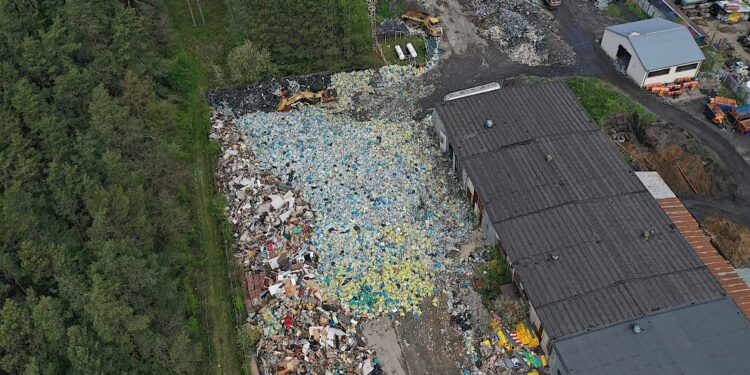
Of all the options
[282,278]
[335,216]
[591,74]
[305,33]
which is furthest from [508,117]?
[282,278]

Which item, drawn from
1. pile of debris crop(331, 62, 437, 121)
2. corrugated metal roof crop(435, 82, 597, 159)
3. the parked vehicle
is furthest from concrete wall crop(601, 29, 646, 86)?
pile of debris crop(331, 62, 437, 121)

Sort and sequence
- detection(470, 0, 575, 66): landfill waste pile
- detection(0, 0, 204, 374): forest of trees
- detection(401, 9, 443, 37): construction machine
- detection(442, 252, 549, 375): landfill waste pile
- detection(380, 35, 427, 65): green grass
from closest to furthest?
detection(0, 0, 204, 374): forest of trees < detection(442, 252, 549, 375): landfill waste pile < detection(380, 35, 427, 65): green grass < detection(470, 0, 575, 66): landfill waste pile < detection(401, 9, 443, 37): construction machine

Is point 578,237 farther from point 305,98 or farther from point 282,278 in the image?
point 305,98

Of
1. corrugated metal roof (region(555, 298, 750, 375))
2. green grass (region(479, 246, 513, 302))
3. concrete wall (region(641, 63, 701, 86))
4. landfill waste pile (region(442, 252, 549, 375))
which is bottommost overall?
landfill waste pile (region(442, 252, 549, 375))

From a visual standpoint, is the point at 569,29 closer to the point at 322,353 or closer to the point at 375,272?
the point at 375,272

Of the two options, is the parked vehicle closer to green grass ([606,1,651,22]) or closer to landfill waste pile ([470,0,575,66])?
landfill waste pile ([470,0,575,66])

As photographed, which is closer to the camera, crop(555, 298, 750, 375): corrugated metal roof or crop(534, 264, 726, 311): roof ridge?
crop(555, 298, 750, 375): corrugated metal roof
